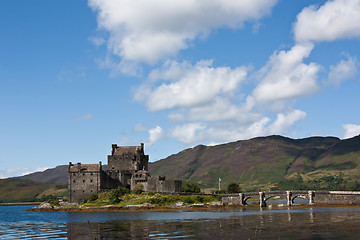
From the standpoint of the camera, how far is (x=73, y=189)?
414ft

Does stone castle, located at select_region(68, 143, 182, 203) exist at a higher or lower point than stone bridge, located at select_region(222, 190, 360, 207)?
higher

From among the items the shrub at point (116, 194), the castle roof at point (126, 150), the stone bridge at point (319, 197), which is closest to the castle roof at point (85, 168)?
the shrub at point (116, 194)

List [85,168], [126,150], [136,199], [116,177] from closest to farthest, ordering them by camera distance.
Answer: [136,199] → [85,168] → [116,177] → [126,150]

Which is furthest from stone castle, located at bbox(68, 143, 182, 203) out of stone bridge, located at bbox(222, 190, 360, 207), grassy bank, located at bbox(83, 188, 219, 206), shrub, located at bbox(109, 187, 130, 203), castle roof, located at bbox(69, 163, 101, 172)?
stone bridge, located at bbox(222, 190, 360, 207)

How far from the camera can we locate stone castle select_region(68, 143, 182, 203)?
4948 inches

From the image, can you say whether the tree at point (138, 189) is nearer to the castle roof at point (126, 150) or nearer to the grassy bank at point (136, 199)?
the grassy bank at point (136, 199)

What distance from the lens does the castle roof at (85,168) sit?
127 metres

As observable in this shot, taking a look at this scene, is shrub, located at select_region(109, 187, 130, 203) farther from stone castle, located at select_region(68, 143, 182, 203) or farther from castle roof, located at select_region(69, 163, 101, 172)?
castle roof, located at select_region(69, 163, 101, 172)

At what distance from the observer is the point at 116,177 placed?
135 m

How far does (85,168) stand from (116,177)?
37.5 feet

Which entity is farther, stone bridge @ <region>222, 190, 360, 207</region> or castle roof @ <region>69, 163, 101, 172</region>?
castle roof @ <region>69, 163, 101, 172</region>

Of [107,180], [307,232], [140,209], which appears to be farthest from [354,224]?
[107,180]

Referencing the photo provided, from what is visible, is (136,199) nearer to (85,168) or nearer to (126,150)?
(85,168)

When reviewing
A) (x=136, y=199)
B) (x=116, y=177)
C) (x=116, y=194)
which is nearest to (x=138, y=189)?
(x=136, y=199)
